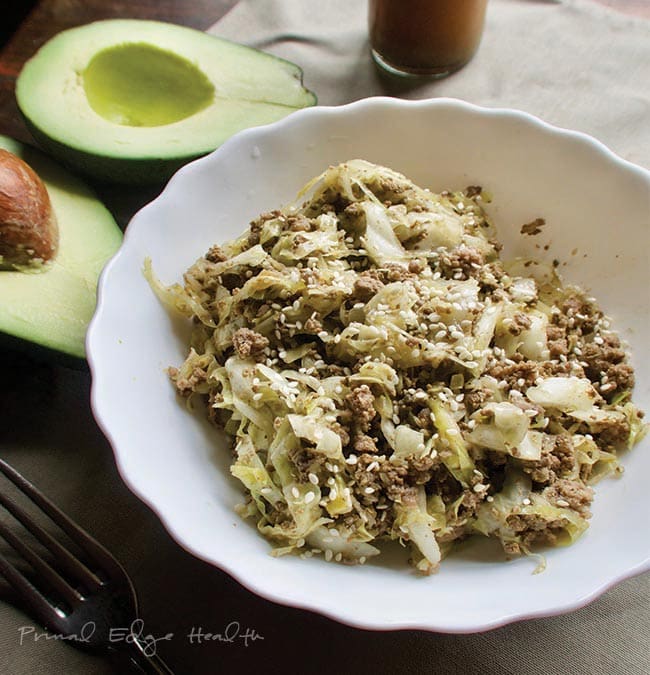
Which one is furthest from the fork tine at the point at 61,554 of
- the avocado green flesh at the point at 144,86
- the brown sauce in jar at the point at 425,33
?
the brown sauce in jar at the point at 425,33

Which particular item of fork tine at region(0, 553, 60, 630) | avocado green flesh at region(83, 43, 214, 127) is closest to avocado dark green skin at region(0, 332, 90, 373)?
fork tine at region(0, 553, 60, 630)

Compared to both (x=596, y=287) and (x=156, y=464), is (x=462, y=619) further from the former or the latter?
(x=596, y=287)

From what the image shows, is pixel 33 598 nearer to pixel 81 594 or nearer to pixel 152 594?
pixel 81 594

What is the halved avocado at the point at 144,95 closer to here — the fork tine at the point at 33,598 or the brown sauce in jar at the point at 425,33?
the brown sauce in jar at the point at 425,33

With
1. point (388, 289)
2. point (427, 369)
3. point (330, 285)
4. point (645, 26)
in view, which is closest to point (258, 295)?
point (330, 285)

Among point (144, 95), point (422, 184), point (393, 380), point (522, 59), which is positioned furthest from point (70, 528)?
point (522, 59)

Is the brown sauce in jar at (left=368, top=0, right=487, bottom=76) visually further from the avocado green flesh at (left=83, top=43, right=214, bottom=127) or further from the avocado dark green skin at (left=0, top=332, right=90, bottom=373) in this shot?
the avocado dark green skin at (left=0, top=332, right=90, bottom=373)

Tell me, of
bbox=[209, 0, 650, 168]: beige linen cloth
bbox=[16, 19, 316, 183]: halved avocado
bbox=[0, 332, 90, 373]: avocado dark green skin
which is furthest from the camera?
bbox=[209, 0, 650, 168]: beige linen cloth
